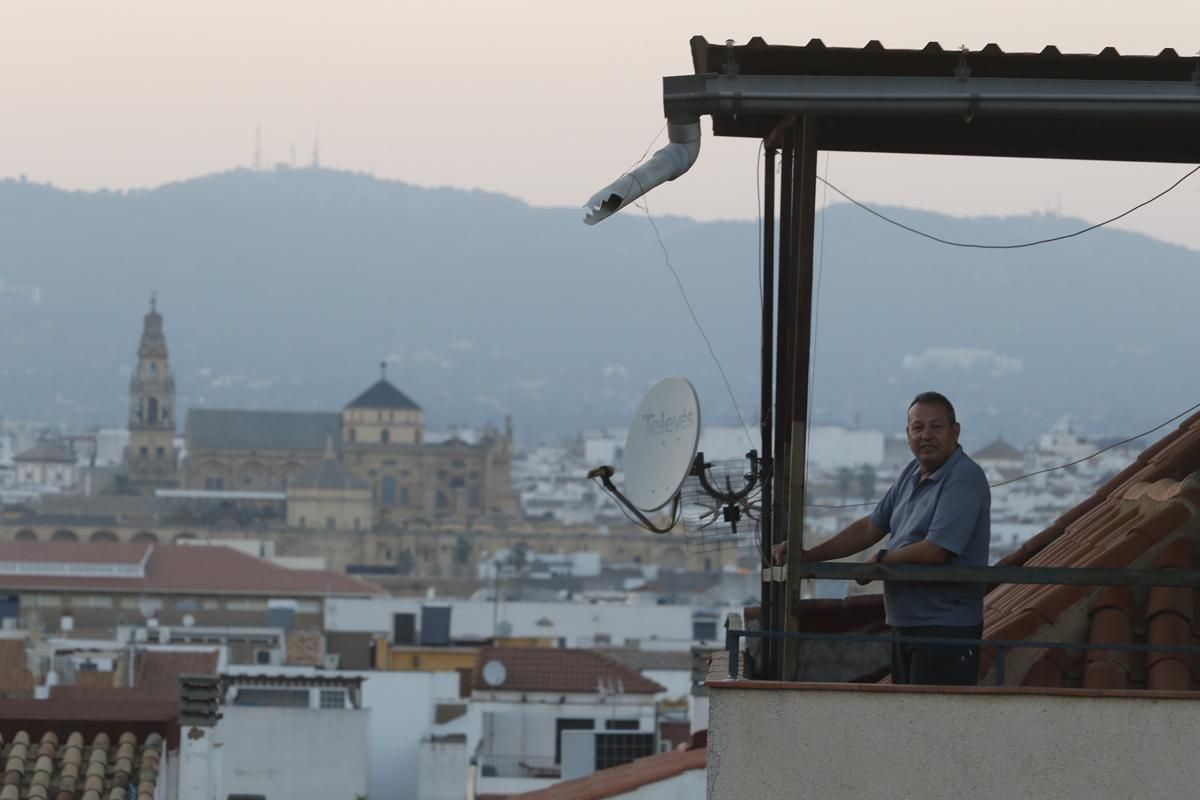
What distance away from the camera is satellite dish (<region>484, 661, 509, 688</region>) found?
Answer: 30.7m

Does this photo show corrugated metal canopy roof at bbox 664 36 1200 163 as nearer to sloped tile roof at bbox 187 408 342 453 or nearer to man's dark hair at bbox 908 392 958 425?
man's dark hair at bbox 908 392 958 425

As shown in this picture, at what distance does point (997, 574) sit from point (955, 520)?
145mm

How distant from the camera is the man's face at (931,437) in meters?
4.42

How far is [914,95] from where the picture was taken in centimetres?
418

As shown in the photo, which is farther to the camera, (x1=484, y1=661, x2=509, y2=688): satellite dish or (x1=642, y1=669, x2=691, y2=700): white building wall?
(x1=642, y1=669, x2=691, y2=700): white building wall

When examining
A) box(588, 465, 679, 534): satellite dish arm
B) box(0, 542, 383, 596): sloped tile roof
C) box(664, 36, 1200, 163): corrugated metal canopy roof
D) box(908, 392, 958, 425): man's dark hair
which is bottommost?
box(588, 465, 679, 534): satellite dish arm

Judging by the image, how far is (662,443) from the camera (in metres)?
5.63

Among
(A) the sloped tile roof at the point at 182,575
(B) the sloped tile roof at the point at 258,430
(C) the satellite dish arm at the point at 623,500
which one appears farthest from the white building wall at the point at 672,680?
(B) the sloped tile roof at the point at 258,430

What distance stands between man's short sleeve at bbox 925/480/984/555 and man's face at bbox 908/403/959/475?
12 cm

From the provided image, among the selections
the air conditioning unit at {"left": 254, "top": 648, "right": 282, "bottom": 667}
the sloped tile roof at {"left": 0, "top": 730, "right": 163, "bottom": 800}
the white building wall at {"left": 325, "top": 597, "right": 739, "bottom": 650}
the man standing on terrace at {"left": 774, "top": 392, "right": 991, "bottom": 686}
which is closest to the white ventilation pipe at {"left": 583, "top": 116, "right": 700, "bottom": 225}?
the man standing on terrace at {"left": 774, "top": 392, "right": 991, "bottom": 686}

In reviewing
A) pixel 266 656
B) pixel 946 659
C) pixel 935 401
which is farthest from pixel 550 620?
pixel 946 659

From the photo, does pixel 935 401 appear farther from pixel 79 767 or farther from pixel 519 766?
pixel 519 766

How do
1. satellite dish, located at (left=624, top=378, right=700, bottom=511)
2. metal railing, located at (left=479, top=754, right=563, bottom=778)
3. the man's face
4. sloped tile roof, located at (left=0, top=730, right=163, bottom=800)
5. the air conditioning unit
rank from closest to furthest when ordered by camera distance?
the man's face < satellite dish, located at (left=624, top=378, right=700, bottom=511) < sloped tile roof, located at (left=0, top=730, right=163, bottom=800) < metal railing, located at (left=479, top=754, right=563, bottom=778) < the air conditioning unit

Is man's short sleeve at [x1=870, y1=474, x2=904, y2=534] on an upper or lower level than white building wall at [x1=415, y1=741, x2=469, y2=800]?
upper
